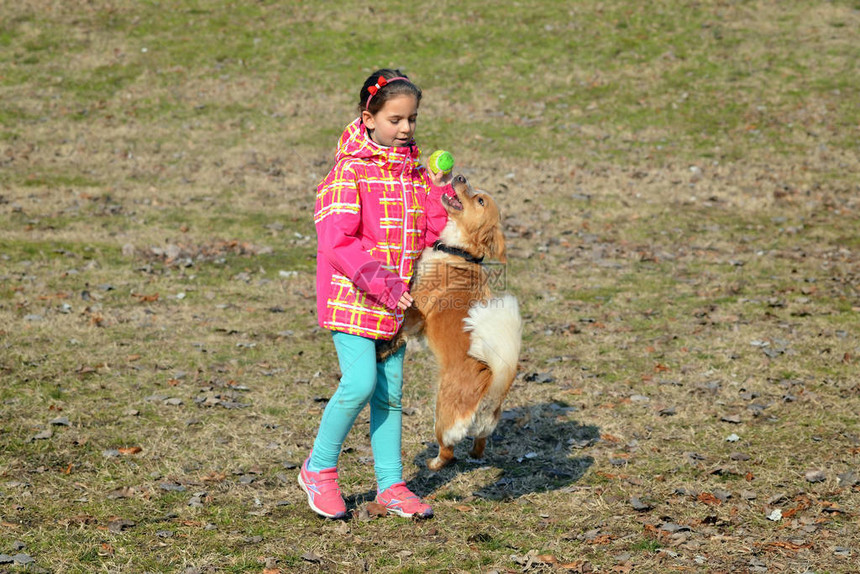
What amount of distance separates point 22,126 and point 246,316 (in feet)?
36.3

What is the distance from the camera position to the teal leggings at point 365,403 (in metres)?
4.81

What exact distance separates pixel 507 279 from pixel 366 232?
20.0ft

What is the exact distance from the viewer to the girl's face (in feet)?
Answer: 15.3

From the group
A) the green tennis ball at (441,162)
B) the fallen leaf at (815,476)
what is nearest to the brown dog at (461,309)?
the green tennis ball at (441,162)

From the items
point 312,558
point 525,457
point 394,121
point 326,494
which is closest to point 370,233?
point 394,121

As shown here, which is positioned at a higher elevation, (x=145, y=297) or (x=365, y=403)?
(x=365, y=403)

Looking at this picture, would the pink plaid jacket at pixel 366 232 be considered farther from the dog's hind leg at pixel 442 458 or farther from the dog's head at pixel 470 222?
the dog's hind leg at pixel 442 458

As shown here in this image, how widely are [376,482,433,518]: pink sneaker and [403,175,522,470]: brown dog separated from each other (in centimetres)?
45

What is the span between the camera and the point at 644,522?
519 cm

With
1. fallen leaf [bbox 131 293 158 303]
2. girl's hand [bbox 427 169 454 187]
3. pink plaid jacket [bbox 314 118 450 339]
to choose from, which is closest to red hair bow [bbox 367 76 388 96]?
pink plaid jacket [bbox 314 118 450 339]

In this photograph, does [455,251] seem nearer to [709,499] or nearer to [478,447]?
[478,447]

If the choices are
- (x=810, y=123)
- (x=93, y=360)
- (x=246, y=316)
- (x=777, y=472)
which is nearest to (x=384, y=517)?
(x=777, y=472)

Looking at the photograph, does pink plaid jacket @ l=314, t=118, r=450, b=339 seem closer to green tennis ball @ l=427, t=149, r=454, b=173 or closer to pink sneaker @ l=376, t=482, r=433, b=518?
green tennis ball @ l=427, t=149, r=454, b=173

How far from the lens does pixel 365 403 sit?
4848 mm
